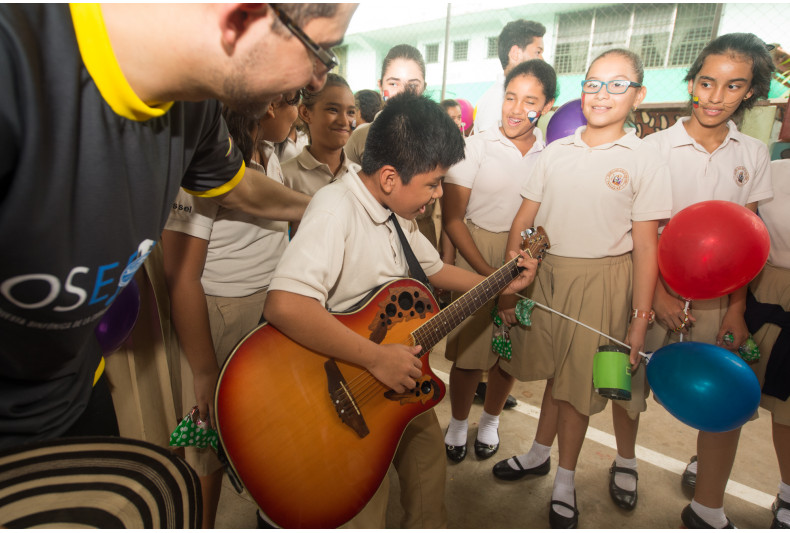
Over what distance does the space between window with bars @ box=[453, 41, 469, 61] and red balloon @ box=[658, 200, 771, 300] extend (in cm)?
1117

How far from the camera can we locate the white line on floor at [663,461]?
7.30 ft

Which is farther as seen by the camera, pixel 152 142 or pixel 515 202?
pixel 515 202

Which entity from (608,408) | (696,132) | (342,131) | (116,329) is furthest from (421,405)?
(608,408)

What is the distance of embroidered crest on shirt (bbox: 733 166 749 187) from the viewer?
1.88 m

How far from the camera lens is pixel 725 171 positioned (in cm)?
189

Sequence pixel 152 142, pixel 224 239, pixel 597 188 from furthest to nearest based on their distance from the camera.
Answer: pixel 597 188 → pixel 224 239 → pixel 152 142

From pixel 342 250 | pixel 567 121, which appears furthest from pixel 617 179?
pixel 342 250

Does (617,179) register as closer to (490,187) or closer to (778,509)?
(490,187)

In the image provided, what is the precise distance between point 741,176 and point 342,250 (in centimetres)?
193

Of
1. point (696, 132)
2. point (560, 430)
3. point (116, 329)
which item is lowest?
point (560, 430)

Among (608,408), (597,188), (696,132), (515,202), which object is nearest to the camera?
(597,188)

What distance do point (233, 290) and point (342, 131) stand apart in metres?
1.20

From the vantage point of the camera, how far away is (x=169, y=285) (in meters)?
1.36

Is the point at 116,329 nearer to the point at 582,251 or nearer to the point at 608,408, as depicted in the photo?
the point at 582,251
